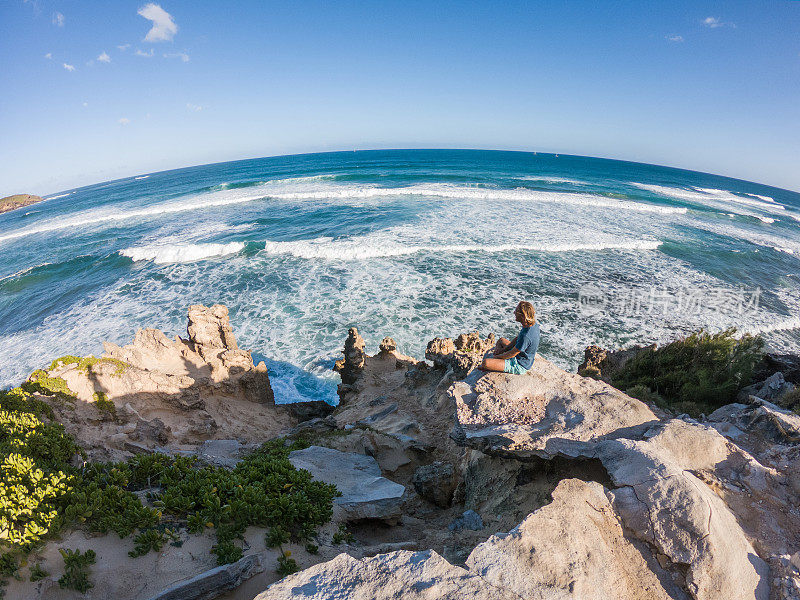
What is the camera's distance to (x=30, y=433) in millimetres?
4438

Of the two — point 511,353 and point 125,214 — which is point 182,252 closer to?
point 511,353

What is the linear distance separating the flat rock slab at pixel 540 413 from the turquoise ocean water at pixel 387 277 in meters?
6.54

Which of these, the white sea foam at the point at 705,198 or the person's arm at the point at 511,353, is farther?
the white sea foam at the point at 705,198

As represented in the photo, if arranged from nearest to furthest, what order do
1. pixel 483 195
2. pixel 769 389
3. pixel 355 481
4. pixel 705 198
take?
pixel 355 481 < pixel 769 389 < pixel 483 195 < pixel 705 198

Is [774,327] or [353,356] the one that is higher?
[774,327]

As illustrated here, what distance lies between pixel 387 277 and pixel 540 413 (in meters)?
13.4

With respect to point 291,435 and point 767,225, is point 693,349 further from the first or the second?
point 767,225

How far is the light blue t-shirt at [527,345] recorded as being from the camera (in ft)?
19.3

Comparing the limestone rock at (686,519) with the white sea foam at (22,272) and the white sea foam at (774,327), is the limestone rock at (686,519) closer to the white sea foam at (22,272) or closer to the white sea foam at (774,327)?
the white sea foam at (774,327)

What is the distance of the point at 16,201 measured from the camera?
81125 mm

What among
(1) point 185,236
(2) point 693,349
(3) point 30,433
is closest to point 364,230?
(1) point 185,236

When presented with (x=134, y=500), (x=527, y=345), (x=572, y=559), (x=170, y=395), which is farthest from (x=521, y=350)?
(x=170, y=395)

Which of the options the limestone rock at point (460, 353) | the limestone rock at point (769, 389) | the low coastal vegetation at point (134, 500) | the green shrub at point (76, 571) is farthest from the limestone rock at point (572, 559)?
the limestone rock at point (769, 389)

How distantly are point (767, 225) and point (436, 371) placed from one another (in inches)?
1915
